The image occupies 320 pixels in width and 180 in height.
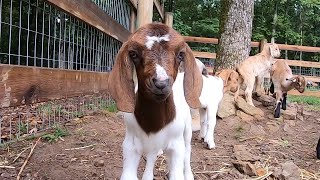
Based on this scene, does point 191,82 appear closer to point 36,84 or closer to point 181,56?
point 181,56

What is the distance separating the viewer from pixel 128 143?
2.45 metres

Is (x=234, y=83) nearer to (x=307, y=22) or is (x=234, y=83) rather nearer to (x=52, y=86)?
(x=52, y=86)

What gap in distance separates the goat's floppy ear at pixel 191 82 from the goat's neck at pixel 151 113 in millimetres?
131

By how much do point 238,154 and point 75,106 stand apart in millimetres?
2234

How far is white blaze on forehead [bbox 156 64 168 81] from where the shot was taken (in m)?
1.92

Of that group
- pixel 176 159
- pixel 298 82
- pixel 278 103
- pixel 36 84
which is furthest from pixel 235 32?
pixel 176 159

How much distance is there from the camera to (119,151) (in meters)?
3.83

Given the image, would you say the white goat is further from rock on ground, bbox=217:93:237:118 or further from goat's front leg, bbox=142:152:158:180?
goat's front leg, bbox=142:152:158:180

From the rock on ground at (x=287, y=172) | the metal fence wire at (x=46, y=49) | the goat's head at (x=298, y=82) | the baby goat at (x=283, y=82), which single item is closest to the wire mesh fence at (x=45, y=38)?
the metal fence wire at (x=46, y=49)

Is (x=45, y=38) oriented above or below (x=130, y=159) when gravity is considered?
above

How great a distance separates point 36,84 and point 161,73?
50.0 inches

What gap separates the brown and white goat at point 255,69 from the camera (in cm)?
641

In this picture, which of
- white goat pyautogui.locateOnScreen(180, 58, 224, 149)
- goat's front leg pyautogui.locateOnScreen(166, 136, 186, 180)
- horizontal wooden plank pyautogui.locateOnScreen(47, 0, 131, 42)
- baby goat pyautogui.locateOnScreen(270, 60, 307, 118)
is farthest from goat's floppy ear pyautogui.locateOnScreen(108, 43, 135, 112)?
baby goat pyautogui.locateOnScreen(270, 60, 307, 118)

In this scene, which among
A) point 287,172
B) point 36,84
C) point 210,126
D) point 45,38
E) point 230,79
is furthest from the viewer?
point 230,79
